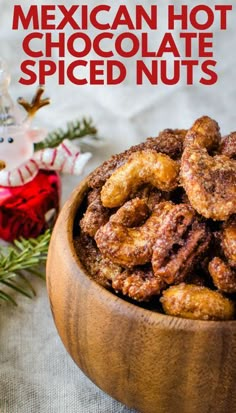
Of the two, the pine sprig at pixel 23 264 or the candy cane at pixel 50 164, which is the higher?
the candy cane at pixel 50 164

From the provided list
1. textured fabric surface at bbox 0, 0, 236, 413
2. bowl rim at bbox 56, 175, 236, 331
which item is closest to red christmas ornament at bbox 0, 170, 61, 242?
textured fabric surface at bbox 0, 0, 236, 413

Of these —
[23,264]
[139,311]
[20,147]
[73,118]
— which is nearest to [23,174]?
[20,147]

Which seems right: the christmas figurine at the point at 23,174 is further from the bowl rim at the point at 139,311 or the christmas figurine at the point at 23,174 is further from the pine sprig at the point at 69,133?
the bowl rim at the point at 139,311

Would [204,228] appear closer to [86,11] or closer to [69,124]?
[69,124]

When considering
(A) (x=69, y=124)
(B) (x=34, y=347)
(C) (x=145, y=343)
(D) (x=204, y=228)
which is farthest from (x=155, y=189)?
(A) (x=69, y=124)

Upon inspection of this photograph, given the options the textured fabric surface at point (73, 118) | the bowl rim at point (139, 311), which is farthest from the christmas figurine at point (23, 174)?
the bowl rim at point (139, 311)

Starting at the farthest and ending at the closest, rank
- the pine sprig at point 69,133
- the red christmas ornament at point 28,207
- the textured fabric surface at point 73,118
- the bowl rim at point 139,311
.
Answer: the pine sprig at point 69,133 < the red christmas ornament at point 28,207 < the textured fabric surface at point 73,118 < the bowl rim at point 139,311

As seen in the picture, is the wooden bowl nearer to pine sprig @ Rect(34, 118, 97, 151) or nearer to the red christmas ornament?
the red christmas ornament
